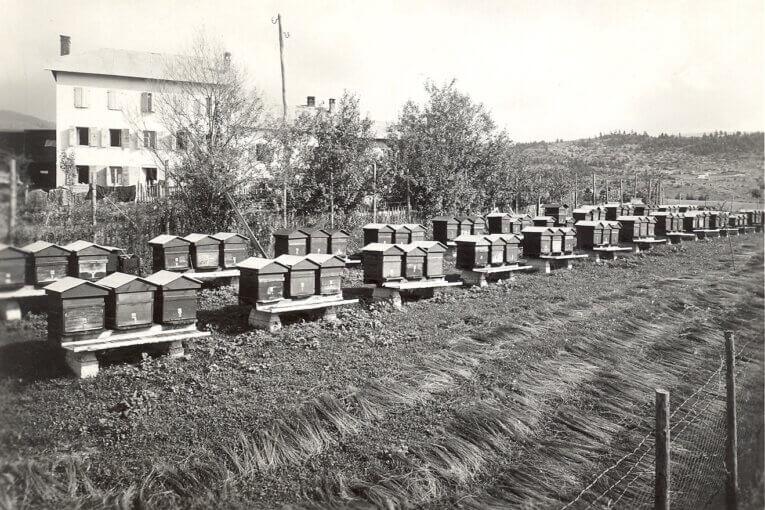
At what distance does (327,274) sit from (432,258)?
125 inches

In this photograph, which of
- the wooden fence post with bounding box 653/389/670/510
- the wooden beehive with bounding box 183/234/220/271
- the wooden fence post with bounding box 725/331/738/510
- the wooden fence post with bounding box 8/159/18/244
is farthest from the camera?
the wooden beehive with bounding box 183/234/220/271

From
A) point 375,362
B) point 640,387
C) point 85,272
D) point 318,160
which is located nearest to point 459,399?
point 375,362

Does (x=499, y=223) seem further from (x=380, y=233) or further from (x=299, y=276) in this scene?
(x=299, y=276)

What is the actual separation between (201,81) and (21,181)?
16.0 meters

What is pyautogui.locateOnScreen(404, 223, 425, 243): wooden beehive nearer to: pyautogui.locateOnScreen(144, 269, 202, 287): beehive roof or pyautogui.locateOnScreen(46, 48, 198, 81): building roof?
pyautogui.locateOnScreen(144, 269, 202, 287): beehive roof

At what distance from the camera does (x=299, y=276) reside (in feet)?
35.7

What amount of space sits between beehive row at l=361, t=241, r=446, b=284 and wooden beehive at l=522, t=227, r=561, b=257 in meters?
5.52

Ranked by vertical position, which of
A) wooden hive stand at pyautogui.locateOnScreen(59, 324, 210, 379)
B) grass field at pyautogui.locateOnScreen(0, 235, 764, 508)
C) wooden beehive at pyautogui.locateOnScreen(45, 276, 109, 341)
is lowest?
grass field at pyautogui.locateOnScreen(0, 235, 764, 508)

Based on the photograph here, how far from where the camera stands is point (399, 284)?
12.9m

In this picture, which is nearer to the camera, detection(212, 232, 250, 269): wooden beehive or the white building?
detection(212, 232, 250, 269): wooden beehive

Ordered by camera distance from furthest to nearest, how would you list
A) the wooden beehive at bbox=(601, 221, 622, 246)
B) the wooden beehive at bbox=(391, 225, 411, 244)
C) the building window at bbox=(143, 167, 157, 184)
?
the building window at bbox=(143, 167, 157, 184) < the wooden beehive at bbox=(601, 221, 622, 246) < the wooden beehive at bbox=(391, 225, 411, 244)

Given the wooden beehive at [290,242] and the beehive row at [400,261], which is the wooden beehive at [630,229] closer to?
the beehive row at [400,261]

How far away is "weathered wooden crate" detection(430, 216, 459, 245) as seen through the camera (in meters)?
19.1

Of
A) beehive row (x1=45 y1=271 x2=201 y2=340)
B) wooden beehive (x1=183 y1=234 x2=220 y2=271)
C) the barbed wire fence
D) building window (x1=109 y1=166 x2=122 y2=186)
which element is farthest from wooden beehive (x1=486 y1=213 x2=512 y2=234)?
building window (x1=109 y1=166 x2=122 y2=186)
